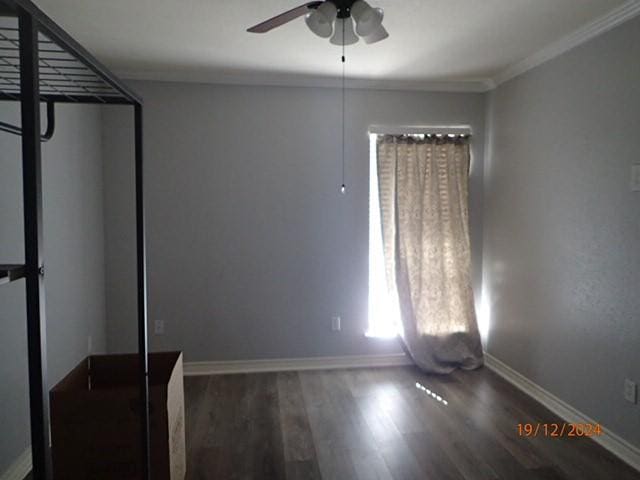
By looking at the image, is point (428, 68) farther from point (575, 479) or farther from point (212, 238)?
point (575, 479)

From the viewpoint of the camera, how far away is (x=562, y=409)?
2.69m

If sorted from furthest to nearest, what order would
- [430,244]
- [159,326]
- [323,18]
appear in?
[430,244] < [159,326] < [323,18]

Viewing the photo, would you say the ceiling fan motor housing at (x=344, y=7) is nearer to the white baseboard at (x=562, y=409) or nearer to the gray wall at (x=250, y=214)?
the gray wall at (x=250, y=214)

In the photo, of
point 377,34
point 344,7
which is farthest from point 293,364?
point 344,7

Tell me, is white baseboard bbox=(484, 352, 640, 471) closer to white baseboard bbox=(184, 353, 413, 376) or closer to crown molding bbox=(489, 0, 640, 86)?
white baseboard bbox=(184, 353, 413, 376)

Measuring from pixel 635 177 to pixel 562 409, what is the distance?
149 centimetres

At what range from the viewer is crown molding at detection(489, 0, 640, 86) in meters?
2.16

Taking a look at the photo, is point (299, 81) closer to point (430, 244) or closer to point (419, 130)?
point (419, 130)

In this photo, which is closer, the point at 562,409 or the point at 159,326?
the point at 562,409

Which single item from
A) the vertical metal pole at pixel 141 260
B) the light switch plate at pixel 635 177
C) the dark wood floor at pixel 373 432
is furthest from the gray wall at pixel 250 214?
the vertical metal pole at pixel 141 260

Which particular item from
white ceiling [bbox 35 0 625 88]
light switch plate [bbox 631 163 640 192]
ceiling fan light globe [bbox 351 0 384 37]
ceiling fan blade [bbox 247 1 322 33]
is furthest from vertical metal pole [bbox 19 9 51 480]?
light switch plate [bbox 631 163 640 192]

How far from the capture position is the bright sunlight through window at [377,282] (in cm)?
349

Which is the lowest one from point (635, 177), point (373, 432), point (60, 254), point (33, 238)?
point (373, 432)

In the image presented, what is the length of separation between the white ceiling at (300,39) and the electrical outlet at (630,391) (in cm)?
193
